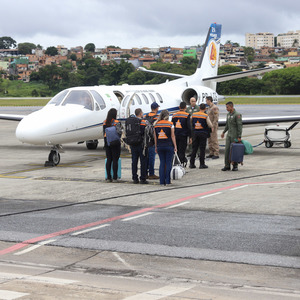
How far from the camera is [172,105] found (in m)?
26.0

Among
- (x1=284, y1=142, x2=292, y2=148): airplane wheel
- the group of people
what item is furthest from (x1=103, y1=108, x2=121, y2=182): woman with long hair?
(x1=284, y1=142, x2=292, y2=148): airplane wheel

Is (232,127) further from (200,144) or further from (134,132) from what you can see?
(134,132)

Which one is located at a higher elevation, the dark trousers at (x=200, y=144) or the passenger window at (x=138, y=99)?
the passenger window at (x=138, y=99)

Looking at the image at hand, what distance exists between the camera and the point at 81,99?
846 inches

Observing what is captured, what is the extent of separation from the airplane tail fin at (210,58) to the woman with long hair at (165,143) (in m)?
15.5

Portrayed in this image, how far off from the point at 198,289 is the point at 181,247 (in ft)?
6.44

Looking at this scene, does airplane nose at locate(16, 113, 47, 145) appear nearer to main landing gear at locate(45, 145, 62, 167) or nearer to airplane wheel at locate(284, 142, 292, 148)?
main landing gear at locate(45, 145, 62, 167)

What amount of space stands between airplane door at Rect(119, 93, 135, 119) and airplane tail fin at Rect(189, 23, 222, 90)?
8506mm

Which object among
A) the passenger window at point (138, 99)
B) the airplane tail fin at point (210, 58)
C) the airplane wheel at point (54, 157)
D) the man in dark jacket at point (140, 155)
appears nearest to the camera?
the man in dark jacket at point (140, 155)

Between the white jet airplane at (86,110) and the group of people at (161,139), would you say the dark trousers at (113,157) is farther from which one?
the white jet airplane at (86,110)

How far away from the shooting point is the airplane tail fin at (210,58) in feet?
101

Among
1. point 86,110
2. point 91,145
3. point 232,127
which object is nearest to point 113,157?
point 232,127

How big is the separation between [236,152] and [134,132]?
3408mm

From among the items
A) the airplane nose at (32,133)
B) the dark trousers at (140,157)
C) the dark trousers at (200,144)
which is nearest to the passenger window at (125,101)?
the airplane nose at (32,133)
